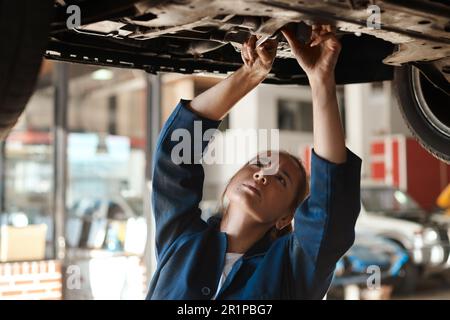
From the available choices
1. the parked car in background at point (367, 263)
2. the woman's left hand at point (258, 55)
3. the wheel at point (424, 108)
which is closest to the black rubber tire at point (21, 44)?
the woman's left hand at point (258, 55)

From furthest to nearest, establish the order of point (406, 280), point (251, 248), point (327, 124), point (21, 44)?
point (406, 280)
point (251, 248)
point (327, 124)
point (21, 44)

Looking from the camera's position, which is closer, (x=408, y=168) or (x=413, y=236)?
(x=413, y=236)

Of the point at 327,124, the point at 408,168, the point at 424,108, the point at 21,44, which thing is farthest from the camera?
the point at 408,168

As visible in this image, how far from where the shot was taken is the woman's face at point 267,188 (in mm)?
2135

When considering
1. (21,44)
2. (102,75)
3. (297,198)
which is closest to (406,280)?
(102,75)

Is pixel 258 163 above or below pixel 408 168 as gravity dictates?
above

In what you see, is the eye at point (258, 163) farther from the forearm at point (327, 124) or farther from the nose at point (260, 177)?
the forearm at point (327, 124)

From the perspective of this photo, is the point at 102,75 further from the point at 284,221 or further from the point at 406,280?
the point at 284,221

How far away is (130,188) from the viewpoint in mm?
7969

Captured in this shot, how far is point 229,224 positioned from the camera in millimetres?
2166

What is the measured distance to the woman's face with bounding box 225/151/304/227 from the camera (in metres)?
2.13

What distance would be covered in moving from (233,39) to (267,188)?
502 mm

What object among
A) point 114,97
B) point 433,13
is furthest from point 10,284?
point 114,97

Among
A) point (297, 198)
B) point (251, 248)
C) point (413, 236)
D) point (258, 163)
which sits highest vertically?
point (258, 163)
